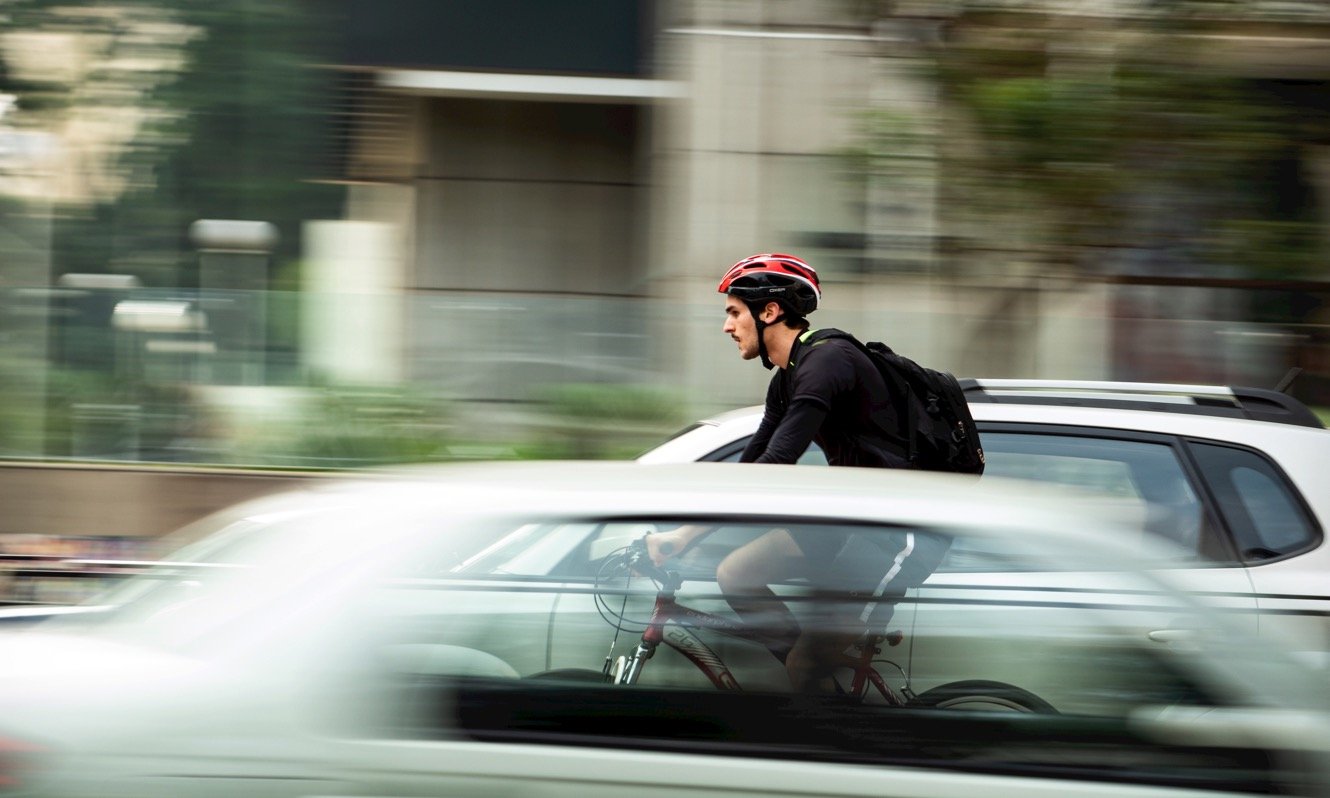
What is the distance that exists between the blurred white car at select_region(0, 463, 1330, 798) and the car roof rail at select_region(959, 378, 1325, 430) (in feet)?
7.47

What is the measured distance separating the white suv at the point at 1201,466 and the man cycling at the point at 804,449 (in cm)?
51

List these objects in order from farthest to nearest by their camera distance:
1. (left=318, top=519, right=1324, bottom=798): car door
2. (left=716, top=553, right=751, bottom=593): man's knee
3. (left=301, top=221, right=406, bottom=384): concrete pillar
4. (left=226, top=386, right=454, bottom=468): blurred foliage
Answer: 1. (left=301, top=221, right=406, bottom=384): concrete pillar
2. (left=226, top=386, right=454, bottom=468): blurred foliage
3. (left=716, top=553, right=751, bottom=593): man's knee
4. (left=318, top=519, right=1324, bottom=798): car door

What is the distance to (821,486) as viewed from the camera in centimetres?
287

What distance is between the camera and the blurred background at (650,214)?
25.4 feet

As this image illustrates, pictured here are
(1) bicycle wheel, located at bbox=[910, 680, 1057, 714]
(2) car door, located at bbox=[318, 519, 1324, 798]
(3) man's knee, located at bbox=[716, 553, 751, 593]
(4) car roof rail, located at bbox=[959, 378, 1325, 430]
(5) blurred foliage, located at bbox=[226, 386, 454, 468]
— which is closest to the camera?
(2) car door, located at bbox=[318, 519, 1324, 798]

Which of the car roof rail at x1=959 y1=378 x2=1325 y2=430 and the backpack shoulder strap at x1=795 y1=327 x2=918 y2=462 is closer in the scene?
the backpack shoulder strap at x1=795 y1=327 x2=918 y2=462

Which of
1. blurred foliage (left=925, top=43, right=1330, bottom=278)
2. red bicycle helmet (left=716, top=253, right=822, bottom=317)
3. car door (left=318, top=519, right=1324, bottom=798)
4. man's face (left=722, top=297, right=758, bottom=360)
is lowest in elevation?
car door (left=318, top=519, right=1324, bottom=798)

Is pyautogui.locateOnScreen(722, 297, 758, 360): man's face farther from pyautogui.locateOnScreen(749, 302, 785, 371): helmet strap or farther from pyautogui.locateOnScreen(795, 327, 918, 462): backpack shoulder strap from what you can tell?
pyautogui.locateOnScreen(795, 327, 918, 462): backpack shoulder strap

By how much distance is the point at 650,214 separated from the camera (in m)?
13.1

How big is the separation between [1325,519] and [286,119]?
27.7 ft

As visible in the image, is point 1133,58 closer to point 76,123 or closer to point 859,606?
point 859,606

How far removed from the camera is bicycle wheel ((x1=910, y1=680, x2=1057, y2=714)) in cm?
267

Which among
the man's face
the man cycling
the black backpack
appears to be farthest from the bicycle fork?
the man's face

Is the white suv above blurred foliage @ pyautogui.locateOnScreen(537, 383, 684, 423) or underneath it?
above
